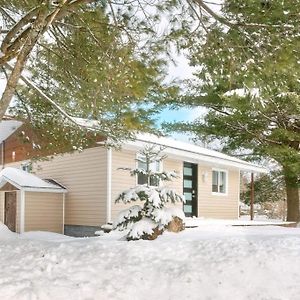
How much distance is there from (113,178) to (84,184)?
136 cm

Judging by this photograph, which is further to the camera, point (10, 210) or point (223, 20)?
point (10, 210)

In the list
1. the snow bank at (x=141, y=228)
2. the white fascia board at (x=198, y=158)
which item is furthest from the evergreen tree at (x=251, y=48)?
the white fascia board at (x=198, y=158)

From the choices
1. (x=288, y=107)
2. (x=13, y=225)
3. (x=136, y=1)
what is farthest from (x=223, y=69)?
(x=13, y=225)

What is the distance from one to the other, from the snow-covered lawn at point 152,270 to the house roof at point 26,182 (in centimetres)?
689

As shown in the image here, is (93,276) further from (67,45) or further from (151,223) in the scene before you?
(67,45)

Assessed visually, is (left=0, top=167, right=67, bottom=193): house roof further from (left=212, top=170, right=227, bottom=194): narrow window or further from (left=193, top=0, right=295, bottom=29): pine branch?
(left=193, top=0, right=295, bottom=29): pine branch

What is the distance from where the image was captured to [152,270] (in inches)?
230

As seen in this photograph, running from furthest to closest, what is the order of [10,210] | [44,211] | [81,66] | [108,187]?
[10,210], [44,211], [108,187], [81,66]

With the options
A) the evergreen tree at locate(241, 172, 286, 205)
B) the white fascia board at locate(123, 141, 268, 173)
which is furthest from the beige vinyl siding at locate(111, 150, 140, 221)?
the evergreen tree at locate(241, 172, 286, 205)

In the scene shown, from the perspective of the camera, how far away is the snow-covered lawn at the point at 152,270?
4.95 metres

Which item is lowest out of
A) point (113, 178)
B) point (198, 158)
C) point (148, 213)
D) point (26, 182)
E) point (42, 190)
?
point (148, 213)

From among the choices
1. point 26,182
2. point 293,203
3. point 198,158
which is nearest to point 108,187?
point 26,182

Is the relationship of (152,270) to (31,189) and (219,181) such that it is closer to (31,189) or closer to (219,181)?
(31,189)

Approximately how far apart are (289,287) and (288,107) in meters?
11.2
